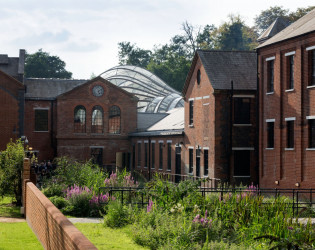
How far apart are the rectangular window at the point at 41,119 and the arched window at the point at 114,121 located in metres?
5.63

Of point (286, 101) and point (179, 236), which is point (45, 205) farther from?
point (286, 101)

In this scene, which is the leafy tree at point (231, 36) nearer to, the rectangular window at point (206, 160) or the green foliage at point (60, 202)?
the rectangular window at point (206, 160)

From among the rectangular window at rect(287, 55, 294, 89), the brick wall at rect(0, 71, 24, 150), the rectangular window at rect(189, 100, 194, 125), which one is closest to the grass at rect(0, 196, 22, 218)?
the rectangular window at rect(287, 55, 294, 89)

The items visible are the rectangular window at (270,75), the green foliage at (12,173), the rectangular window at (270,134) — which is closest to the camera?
the green foliage at (12,173)

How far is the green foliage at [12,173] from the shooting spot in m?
25.6

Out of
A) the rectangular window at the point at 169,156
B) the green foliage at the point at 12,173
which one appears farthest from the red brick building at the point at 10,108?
the green foliage at the point at 12,173

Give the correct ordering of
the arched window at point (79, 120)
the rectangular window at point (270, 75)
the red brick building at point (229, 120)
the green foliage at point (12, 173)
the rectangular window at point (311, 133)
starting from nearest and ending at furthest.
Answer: the green foliage at point (12, 173), the rectangular window at point (311, 133), the rectangular window at point (270, 75), the red brick building at point (229, 120), the arched window at point (79, 120)

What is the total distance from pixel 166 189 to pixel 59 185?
29.6ft

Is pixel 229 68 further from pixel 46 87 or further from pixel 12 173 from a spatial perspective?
pixel 46 87

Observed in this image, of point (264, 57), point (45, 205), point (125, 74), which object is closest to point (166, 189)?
point (45, 205)

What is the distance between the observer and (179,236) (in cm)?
1451

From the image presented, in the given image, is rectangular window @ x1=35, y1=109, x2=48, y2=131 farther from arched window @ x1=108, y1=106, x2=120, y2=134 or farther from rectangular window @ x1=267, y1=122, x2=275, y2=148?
rectangular window @ x1=267, y1=122, x2=275, y2=148

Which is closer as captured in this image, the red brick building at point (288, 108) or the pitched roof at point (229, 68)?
the red brick building at point (288, 108)

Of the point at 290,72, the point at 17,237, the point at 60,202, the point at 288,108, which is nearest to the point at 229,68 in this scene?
the point at 290,72
